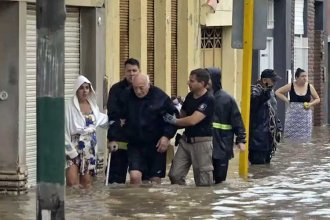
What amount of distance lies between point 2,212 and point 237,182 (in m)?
4.48

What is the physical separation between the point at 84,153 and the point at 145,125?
840 millimetres

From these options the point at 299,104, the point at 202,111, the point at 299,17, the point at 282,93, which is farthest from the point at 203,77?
the point at 299,17

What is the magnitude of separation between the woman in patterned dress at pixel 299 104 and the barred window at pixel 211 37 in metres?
2.04

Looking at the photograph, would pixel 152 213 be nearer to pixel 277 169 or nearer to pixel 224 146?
pixel 224 146

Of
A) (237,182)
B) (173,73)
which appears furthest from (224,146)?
(173,73)

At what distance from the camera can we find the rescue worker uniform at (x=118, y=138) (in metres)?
15.4

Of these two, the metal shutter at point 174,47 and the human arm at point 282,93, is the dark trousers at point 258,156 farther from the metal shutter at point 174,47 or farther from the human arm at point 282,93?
the human arm at point 282,93

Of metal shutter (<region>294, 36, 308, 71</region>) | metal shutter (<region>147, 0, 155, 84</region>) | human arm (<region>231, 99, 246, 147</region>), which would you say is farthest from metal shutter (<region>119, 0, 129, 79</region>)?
metal shutter (<region>294, 36, 308, 71</region>)

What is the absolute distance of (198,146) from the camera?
1542 cm

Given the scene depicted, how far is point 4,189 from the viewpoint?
15203mm

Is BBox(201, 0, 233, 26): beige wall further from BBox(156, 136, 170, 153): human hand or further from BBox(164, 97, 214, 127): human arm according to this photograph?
BBox(156, 136, 170, 153): human hand

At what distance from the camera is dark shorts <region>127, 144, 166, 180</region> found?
50.4 ft

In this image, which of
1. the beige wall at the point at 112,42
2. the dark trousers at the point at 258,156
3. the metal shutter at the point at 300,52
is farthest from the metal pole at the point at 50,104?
the metal shutter at the point at 300,52

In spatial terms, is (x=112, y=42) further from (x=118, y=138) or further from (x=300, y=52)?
(x=300, y=52)
